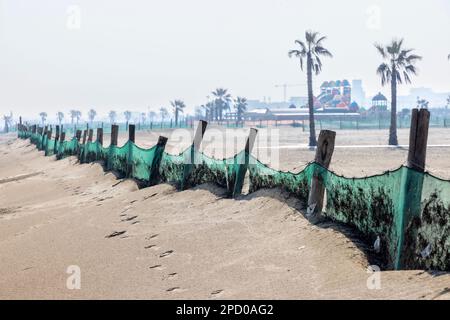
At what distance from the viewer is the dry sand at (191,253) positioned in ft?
19.8

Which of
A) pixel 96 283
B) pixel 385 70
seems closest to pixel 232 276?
pixel 96 283

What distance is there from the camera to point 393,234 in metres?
6.42

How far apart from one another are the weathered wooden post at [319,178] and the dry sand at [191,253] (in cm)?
21

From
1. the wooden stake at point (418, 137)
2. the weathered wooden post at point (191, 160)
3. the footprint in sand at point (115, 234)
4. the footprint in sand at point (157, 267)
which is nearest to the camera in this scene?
the wooden stake at point (418, 137)

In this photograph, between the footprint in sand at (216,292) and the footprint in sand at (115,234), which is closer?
the footprint in sand at (216,292)

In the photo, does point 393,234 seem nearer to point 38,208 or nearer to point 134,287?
point 134,287

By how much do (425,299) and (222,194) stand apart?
6.80m

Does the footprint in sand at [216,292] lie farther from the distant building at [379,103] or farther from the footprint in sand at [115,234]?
the distant building at [379,103]

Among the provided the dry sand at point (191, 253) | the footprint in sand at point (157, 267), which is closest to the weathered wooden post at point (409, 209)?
the dry sand at point (191, 253)

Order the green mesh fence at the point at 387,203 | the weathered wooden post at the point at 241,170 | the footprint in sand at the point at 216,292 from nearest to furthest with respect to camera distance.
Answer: the green mesh fence at the point at 387,203 < the footprint in sand at the point at 216,292 < the weathered wooden post at the point at 241,170

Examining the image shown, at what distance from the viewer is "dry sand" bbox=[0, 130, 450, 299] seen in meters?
6.03

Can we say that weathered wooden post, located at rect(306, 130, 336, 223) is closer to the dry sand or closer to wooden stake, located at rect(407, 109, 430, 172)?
the dry sand

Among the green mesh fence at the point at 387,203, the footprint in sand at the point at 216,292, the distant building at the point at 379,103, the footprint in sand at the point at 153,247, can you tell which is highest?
the distant building at the point at 379,103
